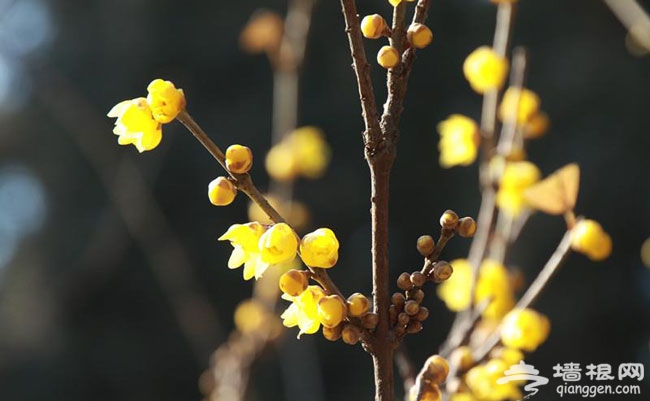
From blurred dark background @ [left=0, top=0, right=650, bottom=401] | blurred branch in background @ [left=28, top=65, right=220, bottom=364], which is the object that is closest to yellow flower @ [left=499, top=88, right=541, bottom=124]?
blurred branch in background @ [left=28, top=65, right=220, bottom=364]

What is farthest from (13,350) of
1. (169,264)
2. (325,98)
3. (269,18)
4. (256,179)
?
(269,18)

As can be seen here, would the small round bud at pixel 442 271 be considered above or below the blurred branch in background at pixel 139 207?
below

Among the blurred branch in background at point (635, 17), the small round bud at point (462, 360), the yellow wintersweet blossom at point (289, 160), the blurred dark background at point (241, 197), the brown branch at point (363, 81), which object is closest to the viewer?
the brown branch at point (363, 81)

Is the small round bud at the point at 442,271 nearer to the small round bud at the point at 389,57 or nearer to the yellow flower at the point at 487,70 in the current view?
the small round bud at the point at 389,57

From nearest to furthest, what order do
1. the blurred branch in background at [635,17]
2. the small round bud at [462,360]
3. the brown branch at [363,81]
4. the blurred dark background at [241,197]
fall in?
the brown branch at [363,81], the small round bud at [462,360], the blurred branch in background at [635,17], the blurred dark background at [241,197]

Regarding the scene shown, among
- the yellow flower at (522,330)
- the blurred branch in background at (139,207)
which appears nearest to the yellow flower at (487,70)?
the yellow flower at (522,330)

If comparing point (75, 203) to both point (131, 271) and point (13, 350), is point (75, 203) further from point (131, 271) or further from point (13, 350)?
point (13, 350)

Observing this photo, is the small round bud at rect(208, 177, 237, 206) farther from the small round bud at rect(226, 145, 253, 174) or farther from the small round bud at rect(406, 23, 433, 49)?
the small round bud at rect(406, 23, 433, 49)

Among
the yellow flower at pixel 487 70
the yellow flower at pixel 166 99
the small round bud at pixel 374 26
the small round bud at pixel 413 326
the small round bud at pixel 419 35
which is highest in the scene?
the yellow flower at pixel 487 70
